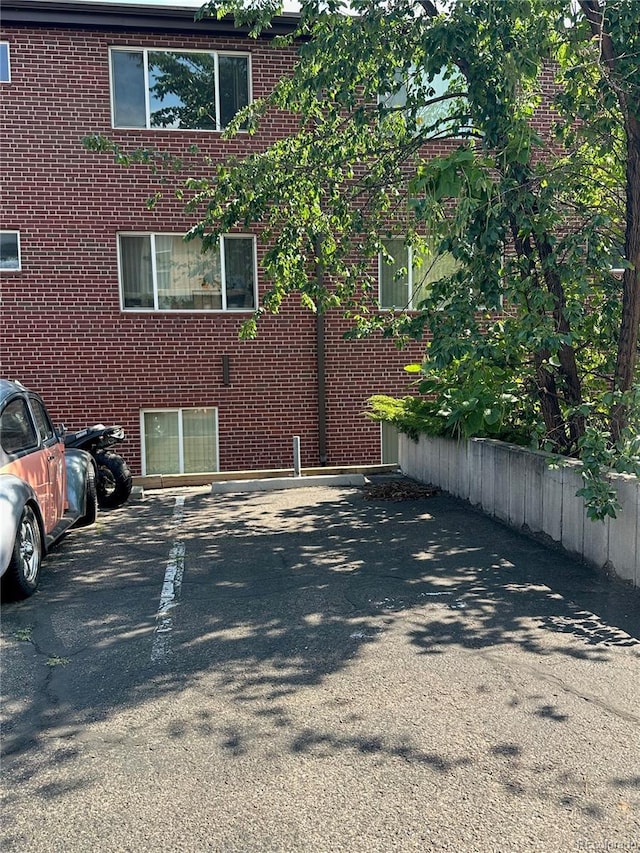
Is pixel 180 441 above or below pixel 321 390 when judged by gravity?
below

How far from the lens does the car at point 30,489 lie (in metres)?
5.64

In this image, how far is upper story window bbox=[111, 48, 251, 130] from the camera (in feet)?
43.1

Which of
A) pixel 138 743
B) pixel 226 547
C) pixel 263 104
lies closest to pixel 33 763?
pixel 138 743

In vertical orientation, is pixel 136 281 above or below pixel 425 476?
above

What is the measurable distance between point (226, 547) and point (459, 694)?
400 centimetres

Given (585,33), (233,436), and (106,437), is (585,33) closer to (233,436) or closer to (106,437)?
(106,437)

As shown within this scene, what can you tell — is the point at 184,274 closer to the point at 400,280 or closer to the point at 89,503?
the point at 400,280

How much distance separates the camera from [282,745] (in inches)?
138

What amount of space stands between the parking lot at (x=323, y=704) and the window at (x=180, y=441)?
656cm

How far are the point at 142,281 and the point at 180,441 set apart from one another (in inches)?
120

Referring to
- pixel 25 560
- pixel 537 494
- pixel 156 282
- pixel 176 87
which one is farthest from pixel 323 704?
pixel 176 87

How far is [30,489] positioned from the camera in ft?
20.1

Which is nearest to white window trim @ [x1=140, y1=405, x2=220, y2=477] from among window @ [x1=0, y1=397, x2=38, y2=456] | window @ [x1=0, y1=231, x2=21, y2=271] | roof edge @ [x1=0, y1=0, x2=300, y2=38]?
window @ [x1=0, y1=231, x2=21, y2=271]

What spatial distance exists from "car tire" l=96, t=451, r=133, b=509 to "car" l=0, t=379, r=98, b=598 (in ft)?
5.50
